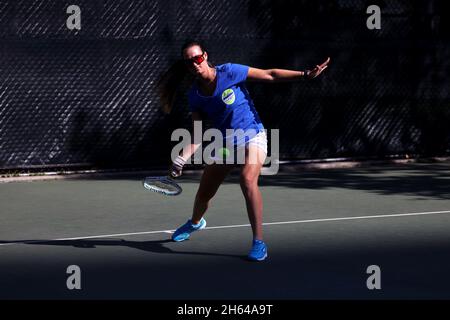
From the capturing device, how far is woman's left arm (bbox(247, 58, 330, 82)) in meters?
8.77

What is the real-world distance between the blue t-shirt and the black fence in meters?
6.50

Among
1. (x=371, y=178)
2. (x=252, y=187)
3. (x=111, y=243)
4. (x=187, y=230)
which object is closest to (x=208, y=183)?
(x=187, y=230)

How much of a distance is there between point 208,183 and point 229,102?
81 centimetres

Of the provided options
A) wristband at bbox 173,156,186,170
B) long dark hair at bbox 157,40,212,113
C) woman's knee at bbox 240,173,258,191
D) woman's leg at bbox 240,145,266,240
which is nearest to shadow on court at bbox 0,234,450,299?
woman's leg at bbox 240,145,266,240

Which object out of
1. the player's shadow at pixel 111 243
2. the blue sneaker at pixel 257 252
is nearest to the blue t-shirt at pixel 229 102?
the blue sneaker at pixel 257 252

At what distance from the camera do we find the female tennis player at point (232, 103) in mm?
8922

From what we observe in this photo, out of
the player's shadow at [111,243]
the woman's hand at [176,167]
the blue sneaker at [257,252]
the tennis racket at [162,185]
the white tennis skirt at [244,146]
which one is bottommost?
the blue sneaker at [257,252]

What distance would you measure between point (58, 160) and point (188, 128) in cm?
190

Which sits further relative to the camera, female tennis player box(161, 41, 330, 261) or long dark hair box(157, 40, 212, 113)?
long dark hair box(157, 40, 212, 113)

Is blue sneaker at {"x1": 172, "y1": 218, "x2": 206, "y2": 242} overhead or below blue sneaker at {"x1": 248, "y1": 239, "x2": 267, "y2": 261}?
overhead

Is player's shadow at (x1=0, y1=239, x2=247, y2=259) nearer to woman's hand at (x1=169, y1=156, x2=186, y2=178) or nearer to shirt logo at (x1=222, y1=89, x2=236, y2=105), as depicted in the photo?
woman's hand at (x1=169, y1=156, x2=186, y2=178)

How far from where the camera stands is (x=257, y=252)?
8.92 metres

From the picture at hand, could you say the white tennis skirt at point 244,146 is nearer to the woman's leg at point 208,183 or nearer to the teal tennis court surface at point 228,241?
the woman's leg at point 208,183

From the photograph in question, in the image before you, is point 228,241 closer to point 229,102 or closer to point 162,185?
point 162,185
